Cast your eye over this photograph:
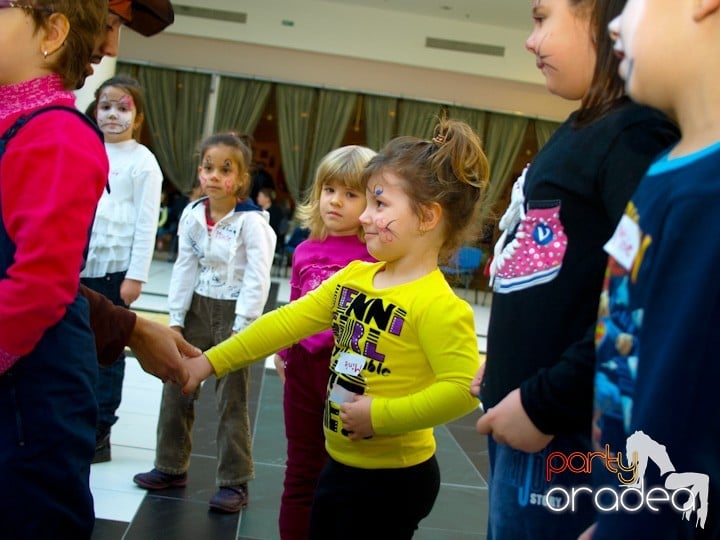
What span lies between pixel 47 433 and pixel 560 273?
2.92 feet

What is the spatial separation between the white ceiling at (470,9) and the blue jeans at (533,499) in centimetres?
1334

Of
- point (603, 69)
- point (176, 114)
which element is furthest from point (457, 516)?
point (176, 114)

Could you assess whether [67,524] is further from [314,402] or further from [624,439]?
[314,402]

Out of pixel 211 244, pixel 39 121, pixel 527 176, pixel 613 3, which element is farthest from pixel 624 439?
pixel 211 244

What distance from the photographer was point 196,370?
191 centimetres

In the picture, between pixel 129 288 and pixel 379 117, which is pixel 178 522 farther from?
pixel 379 117

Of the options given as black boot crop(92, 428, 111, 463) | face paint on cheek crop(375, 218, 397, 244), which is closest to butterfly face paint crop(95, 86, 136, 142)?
black boot crop(92, 428, 111, 463)

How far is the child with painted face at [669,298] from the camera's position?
0.87 m

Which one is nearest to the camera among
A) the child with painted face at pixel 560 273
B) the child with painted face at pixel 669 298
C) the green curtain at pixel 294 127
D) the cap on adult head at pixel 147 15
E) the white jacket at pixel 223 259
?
the child with painted face at pixel 669 298

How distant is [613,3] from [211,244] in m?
2.12

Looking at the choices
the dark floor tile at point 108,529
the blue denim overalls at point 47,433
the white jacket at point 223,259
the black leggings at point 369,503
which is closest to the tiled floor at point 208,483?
the dark floor tile at point 108,529

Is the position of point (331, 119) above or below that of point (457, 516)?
above

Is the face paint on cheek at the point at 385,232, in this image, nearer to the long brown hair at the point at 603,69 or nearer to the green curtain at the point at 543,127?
the long brown hair at the point at 603,69

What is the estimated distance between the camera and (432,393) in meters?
1.74
